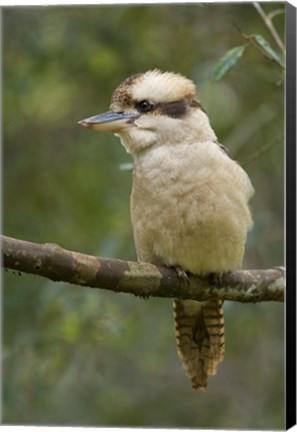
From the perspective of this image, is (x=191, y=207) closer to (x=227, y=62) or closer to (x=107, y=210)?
(x=227, y=62)

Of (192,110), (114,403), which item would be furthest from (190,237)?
(114,403)

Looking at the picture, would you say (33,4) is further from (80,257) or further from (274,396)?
(274,396)

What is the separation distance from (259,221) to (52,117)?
1698 millimetres

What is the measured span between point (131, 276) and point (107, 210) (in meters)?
2.41

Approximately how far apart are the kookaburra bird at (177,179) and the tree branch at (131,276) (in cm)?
7

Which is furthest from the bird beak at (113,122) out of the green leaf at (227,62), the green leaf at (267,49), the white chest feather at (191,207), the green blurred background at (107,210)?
the green blurred background at (107,210)

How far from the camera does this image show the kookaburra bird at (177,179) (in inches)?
161

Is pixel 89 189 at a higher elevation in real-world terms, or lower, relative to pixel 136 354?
higher

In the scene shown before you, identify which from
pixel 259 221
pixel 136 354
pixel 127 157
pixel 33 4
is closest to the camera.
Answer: pixel 33 4

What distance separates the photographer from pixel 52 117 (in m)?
6.46

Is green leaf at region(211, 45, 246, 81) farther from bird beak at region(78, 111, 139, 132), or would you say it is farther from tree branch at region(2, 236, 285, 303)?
tree branch at region(2, 236, 285, 303)

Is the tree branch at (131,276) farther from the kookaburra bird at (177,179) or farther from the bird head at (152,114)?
Result: the bird head at (152,114)

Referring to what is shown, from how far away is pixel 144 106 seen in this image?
4152 millimetres

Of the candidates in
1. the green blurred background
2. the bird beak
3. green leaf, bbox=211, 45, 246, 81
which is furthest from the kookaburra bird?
the green blurred background
